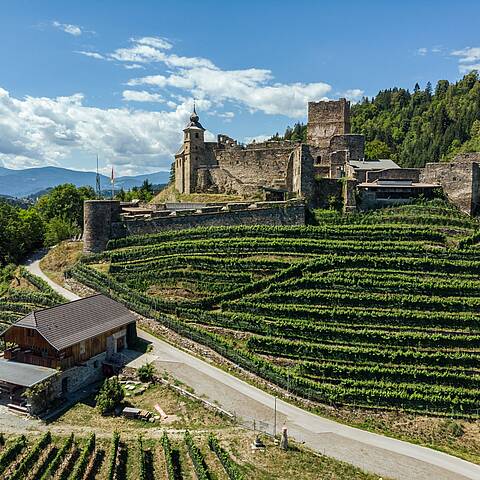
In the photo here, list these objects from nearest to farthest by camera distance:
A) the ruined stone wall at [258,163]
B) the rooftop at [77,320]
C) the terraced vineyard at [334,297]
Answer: the terraced vineyard at [334,297]
the rooftop at [77,320]
the ruined stone wall at [258,163]

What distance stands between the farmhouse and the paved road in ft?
8.64

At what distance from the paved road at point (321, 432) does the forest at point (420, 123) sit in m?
48.8

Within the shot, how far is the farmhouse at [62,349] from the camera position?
25.6 m

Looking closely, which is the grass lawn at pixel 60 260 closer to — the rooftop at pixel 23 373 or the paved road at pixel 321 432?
the rooftop at pixel 23 373

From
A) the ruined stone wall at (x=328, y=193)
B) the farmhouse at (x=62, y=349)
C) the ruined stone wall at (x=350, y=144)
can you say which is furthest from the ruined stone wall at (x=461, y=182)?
the farmhouse at (x=62, y=349)

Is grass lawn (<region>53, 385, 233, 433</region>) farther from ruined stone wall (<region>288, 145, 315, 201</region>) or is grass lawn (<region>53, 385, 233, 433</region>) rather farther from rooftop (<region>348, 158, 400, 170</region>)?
rooftop (<region>348, 158, 400, 170</region>)

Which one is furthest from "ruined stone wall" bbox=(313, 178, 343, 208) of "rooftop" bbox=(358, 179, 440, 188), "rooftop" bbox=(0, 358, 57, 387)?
"rooftop" bbox=(0, 358, 57, 387)

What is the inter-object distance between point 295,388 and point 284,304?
693cm

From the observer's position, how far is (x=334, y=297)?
31.6 metres

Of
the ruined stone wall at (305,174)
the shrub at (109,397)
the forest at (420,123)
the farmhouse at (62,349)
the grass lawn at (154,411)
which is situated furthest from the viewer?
the forest at (420,123)

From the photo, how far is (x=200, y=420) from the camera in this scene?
23.4 metres

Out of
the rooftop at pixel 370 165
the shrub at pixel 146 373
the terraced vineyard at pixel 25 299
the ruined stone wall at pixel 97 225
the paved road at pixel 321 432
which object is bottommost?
the paved road at pixel 321 432

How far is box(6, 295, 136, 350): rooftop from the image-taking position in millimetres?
26922

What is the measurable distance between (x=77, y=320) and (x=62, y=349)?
335 cm
